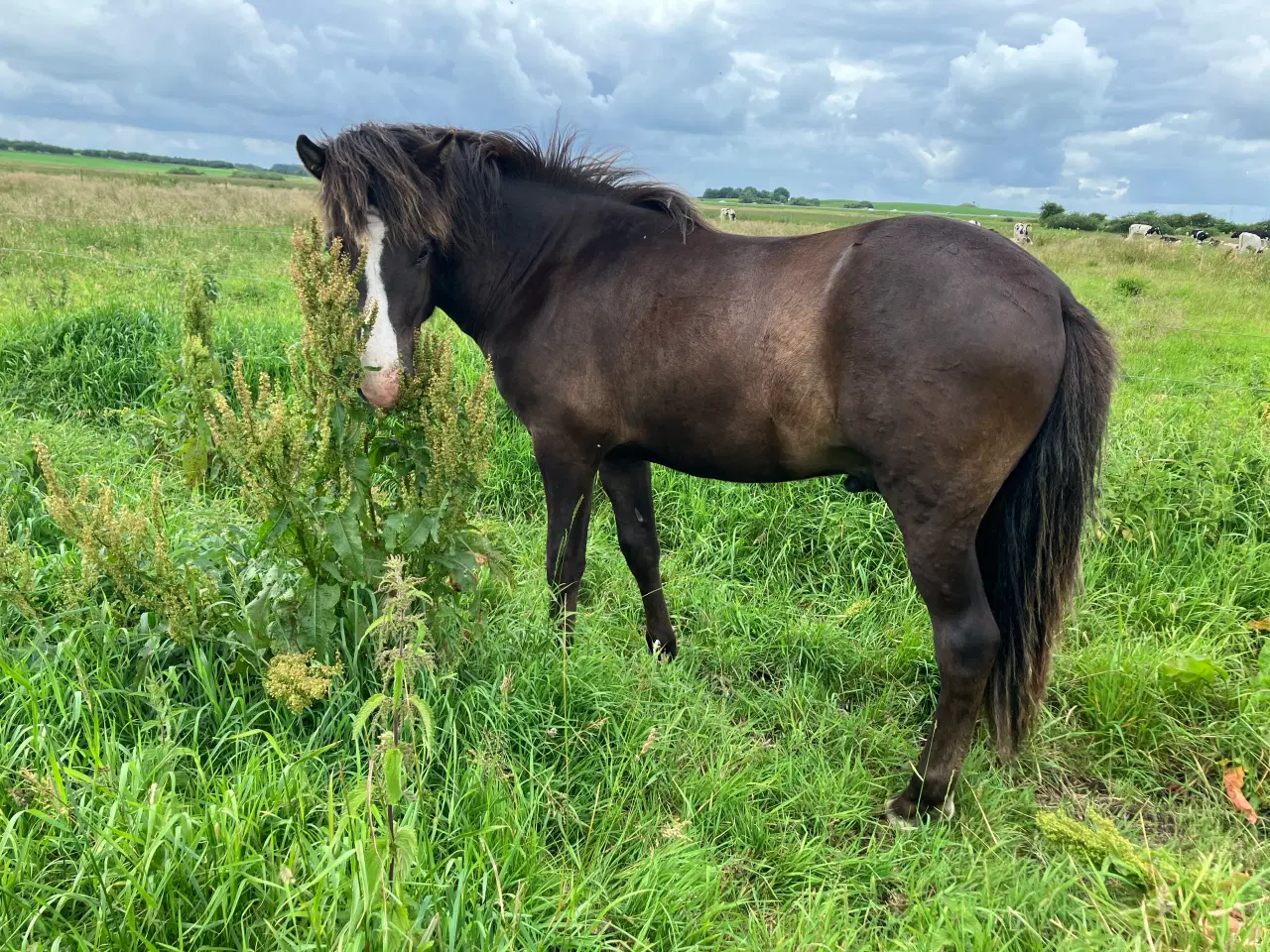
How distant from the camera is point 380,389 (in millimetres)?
2334

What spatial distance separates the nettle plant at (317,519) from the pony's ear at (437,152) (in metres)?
0.55

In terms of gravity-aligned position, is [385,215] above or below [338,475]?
above

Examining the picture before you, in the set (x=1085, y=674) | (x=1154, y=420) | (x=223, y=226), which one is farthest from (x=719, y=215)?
(x=1085, y=674)

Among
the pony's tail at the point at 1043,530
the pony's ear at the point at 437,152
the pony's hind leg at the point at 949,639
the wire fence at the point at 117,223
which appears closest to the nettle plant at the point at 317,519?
the pony's ear at the point at 437,152

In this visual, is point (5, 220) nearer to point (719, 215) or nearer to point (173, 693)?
point (173, 693)

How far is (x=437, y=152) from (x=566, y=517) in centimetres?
140

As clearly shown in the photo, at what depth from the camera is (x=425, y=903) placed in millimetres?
1601

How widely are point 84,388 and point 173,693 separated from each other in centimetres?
415

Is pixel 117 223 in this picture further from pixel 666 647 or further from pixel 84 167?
pixel 84 167

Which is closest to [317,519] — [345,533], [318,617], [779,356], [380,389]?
[345,533]

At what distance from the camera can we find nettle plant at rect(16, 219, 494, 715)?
2.04 m

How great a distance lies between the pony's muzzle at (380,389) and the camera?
2328 millimetres

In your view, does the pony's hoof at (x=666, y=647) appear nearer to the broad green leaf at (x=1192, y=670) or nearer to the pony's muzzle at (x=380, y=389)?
the pony's muzzle at (x=380, y=389)

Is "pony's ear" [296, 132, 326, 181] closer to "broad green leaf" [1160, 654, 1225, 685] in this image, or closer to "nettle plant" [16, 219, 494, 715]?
"nettle plant" [16, 219, 494, 715]
